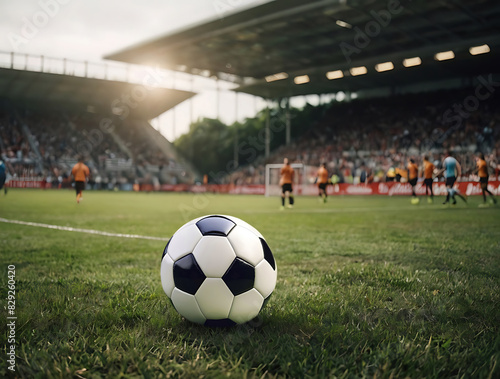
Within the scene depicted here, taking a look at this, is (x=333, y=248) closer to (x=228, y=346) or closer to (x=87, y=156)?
(x=228, y=346)

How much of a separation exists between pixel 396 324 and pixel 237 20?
80.2 feet

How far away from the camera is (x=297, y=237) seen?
6.97 m

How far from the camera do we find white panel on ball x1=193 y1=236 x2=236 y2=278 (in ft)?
8.27

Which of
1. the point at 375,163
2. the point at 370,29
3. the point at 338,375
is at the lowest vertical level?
the point at 338,375

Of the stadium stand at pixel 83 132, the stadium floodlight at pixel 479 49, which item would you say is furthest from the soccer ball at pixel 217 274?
the stadium stand at pixel 83 132

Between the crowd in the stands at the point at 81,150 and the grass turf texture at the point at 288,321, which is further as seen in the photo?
the crowd in the stands at the point at 81,150

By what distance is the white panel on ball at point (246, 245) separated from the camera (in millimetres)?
2627

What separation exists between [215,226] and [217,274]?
1.14 feet

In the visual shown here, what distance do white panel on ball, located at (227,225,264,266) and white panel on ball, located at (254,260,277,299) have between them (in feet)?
0.14

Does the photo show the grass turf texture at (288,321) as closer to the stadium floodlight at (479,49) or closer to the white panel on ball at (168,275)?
the white panel on ball at (168,275)

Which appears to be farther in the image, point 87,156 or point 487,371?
point 87,156

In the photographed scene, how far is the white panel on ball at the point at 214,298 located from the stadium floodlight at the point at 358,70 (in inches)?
1185

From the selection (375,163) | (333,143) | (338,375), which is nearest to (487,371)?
(338,375)

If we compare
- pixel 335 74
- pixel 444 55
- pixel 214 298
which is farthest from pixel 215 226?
pixel 335 74
